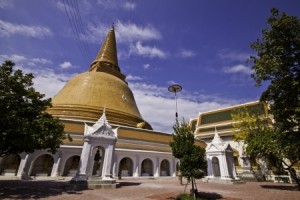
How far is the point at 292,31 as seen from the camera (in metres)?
10.3

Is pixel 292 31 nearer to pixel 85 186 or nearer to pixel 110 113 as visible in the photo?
pixel 85 186

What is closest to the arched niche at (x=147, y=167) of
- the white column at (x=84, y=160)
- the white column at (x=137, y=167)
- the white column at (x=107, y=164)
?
the white column at (x=137, y=167)

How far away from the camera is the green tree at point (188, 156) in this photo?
34.6ft

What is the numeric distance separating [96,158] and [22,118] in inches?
274

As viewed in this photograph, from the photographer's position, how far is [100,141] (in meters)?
16.0

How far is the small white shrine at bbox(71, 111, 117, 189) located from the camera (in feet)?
46.0

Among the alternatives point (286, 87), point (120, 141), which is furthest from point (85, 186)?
point (286, 87)

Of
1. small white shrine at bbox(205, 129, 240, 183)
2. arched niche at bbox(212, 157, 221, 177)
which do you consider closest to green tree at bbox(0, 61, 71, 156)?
small white shrine at bbox(205, 129, 240, 183)

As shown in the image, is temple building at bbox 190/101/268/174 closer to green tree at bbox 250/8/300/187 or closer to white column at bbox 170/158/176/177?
white column at bbox 170/158/176/177

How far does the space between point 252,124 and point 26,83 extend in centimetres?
2583

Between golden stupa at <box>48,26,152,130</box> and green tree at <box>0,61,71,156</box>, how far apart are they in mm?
12586

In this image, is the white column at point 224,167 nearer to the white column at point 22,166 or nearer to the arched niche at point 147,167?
the arched niche at point 147,167

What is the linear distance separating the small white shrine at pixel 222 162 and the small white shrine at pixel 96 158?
12.8m

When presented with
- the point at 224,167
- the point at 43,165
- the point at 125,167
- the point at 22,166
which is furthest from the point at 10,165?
the point at 224,167
